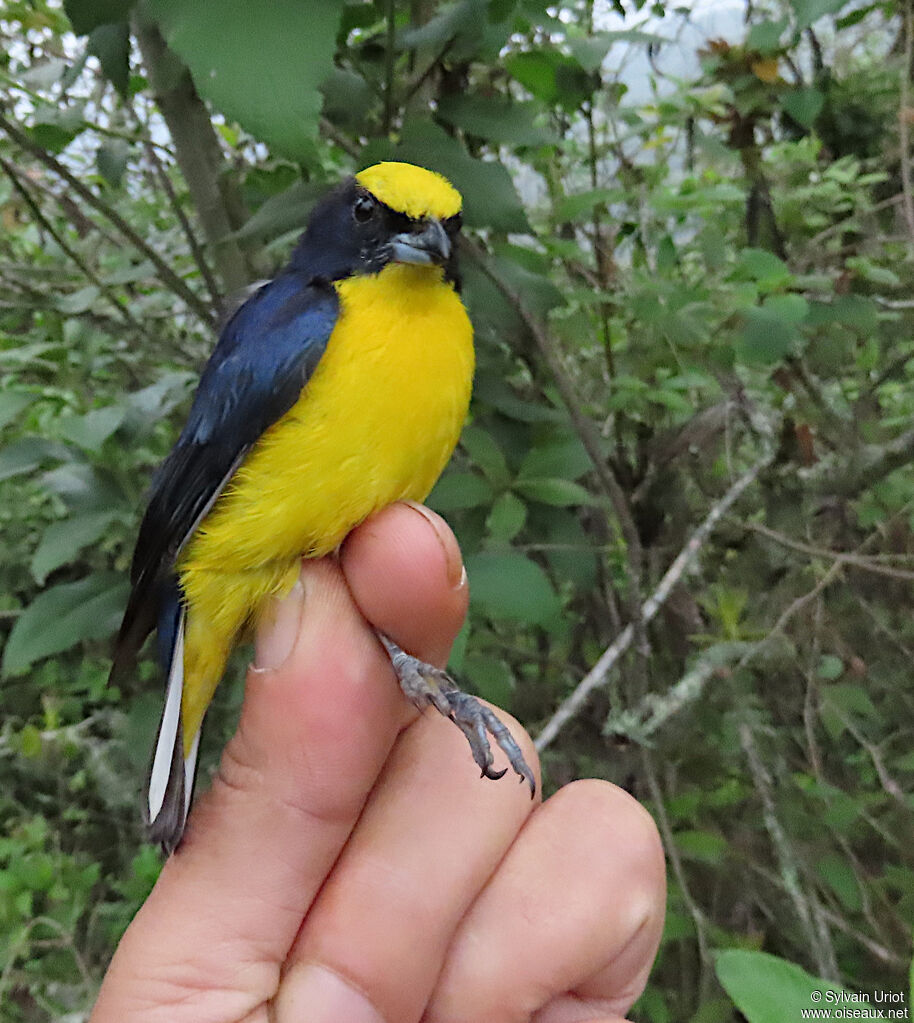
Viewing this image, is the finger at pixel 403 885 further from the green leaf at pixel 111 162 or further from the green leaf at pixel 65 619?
the green leaf at pixel 111 162

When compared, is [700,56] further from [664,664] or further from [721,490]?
[664,664]

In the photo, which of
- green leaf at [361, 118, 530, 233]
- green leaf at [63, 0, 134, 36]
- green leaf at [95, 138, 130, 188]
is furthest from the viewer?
green leaf at [95, 138, 130, 188]

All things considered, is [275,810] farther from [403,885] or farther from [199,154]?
[199,154]

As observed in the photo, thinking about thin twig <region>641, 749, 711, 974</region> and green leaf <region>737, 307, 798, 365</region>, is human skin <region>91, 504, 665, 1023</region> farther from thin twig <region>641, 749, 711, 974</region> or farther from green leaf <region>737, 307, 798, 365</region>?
green leaf <region>737, 307, 798, 365</region>

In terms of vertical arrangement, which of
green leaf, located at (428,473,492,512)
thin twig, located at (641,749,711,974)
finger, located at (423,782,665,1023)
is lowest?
thin twig, located at (641,749,711,974)

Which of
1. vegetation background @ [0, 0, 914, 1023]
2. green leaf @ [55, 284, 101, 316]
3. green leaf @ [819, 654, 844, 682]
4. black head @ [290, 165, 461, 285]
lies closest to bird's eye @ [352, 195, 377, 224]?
black head @ [290, 165, 461, 285]

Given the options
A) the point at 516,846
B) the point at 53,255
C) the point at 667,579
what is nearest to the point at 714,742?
the point at 667,579

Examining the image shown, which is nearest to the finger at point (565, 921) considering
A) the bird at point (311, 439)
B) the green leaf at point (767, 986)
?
the bird at point (311, 439)
